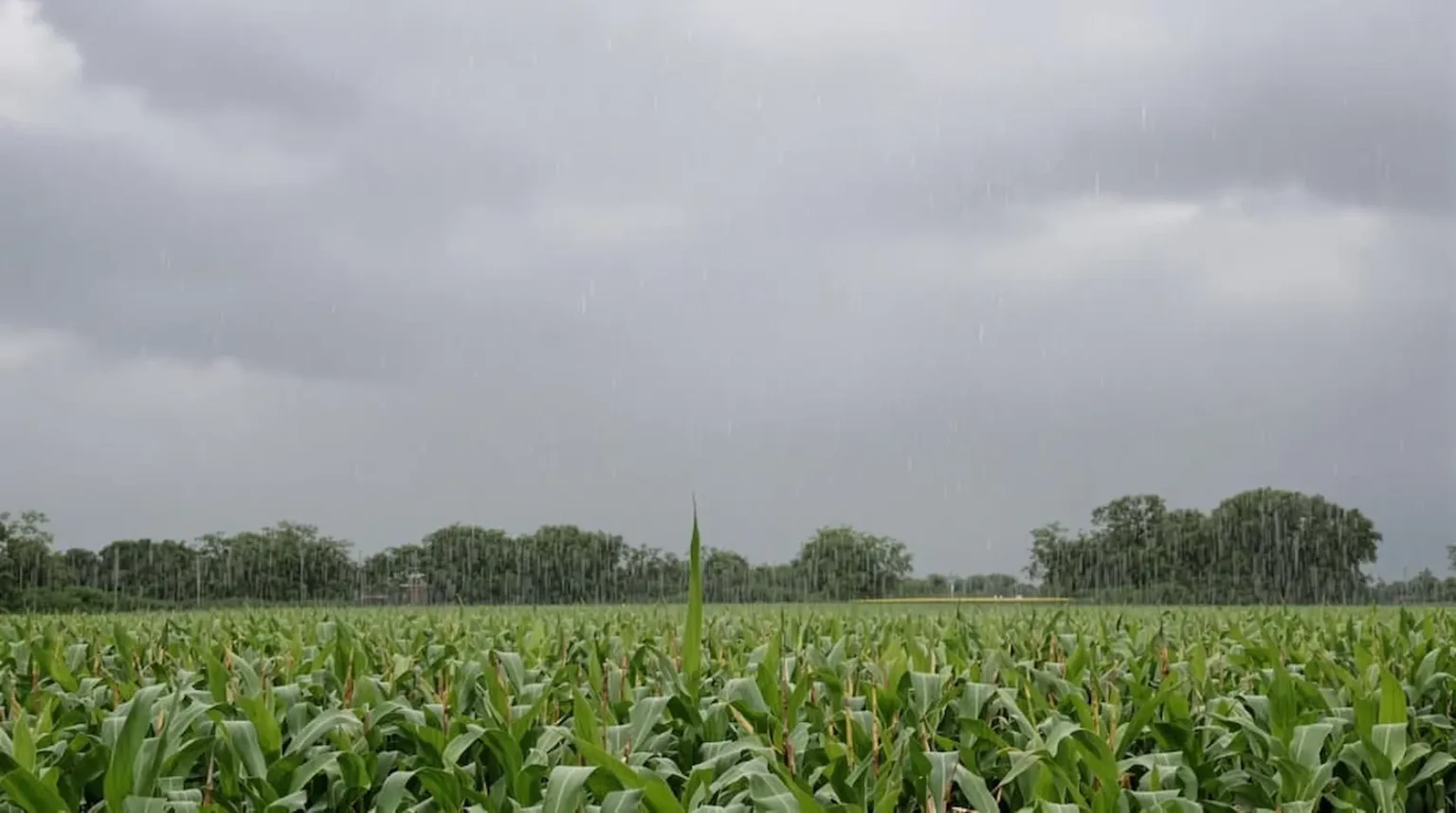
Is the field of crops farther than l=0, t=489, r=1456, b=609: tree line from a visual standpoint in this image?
No

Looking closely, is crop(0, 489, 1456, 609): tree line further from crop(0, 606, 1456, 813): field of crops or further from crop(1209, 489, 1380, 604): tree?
crop(0, 606, 1456, 813): field of crops

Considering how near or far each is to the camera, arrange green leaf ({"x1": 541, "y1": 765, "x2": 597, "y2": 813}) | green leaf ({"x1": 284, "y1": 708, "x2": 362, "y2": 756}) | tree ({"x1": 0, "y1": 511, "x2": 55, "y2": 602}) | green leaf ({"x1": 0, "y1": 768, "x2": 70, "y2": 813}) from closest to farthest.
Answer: green leaf ({"x1": 541, "y1": 765, "x2": 597, "y2": 813}), green leaf ({"x1": 0, "y1": 768, "x2": 70, "y2": 813}), green leaf ({"x1": 284, "y1": 708, "x2": 362, "y2": 756}), tree ({"x1": 0, "y1": 511, "x2": 55, "y2": 602})

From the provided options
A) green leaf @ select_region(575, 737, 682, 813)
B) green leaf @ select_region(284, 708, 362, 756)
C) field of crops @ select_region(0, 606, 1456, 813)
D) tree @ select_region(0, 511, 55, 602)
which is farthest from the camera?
tree @ select_region(0, 511, 55, 602)

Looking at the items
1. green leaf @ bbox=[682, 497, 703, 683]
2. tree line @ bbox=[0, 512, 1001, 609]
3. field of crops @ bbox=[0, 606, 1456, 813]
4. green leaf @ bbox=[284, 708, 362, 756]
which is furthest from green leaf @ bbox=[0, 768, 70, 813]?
tree line @ bbox=[0, 512, 1001, 609]

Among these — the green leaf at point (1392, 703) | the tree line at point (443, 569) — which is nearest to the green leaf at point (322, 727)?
the green leaf at point (1392, 703)

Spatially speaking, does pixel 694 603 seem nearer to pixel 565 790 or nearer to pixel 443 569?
pixel 565 790

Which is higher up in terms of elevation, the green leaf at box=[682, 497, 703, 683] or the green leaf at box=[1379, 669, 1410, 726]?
the green leaf at box=[682, 497, 703, 683]

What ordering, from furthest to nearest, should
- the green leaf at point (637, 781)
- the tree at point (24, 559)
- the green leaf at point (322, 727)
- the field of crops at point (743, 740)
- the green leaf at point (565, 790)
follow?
the tree at point (24, 559) < the green leaf at point (322, 727) < the field of crops at point (743, 740) < the green leaf at point (565, 790) < the green leaf at point (637, 781)

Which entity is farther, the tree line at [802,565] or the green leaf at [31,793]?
the tree line at [802,565]

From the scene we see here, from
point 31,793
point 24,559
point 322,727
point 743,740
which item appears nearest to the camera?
point 31,793

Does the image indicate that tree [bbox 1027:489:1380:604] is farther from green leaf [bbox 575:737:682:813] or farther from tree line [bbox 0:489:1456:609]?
green leaf [bbox 575:737:682:813]

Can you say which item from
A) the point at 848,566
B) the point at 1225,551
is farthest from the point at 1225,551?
the point at 848,566

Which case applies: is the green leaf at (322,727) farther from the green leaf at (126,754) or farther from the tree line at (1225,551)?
the tree line at (1225,551)

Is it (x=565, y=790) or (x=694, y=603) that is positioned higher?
(x=694, y=603)
